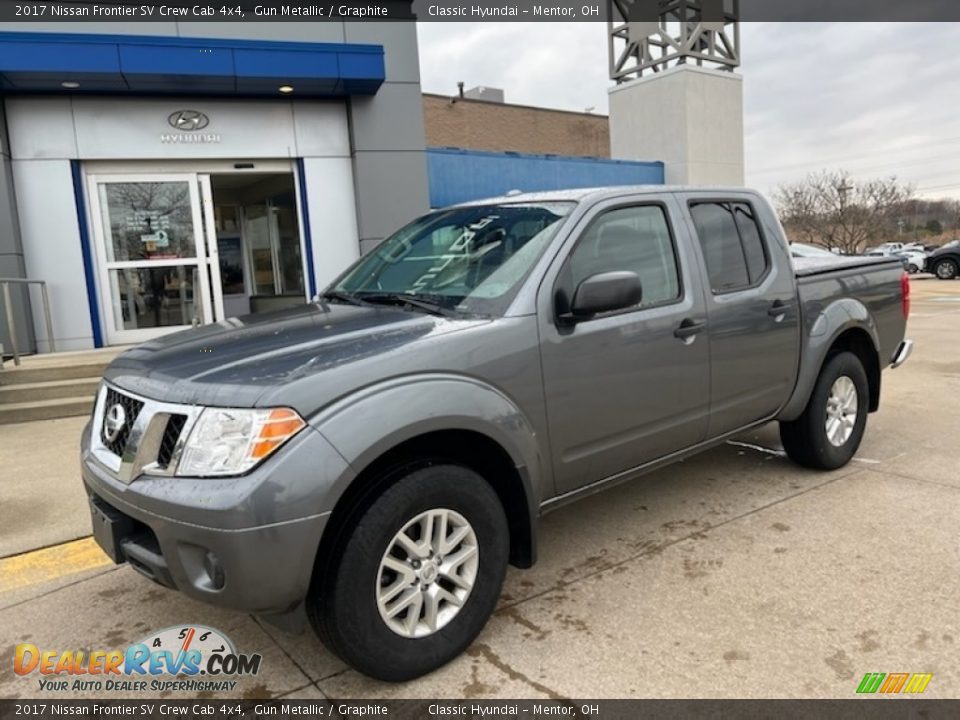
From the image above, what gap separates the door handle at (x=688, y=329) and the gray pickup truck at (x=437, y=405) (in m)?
0.01

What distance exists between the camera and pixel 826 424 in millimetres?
4688

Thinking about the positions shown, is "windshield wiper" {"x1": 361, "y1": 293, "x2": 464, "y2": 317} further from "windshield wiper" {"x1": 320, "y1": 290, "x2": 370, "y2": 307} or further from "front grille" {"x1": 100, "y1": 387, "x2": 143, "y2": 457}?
"front grille" {"x1": 100, "y1": 387, "x2": 143, "y2": 457}

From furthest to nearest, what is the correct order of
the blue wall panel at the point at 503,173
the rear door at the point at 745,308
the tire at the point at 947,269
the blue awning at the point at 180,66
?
the tire at the point at 947,269 → the blue wall panel at the point at 503,173 → the blue awning at the point at 180,66 → the rear door at the point at 745,308

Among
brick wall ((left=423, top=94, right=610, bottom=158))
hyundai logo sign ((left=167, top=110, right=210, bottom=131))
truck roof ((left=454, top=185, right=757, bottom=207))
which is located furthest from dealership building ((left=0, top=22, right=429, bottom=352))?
brick wall ((left=423, top=94, right=610, bottom=158))

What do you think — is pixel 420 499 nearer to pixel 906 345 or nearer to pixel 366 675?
pixel 366 675

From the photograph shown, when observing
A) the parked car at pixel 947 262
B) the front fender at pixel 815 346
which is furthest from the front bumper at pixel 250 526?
the parked car at pixel 947 262

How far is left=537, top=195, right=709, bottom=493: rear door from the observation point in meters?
3.11

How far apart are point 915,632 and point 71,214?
33.3 feet

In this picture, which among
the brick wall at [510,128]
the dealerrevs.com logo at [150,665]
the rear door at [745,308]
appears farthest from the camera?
the brick wall at [510,128]

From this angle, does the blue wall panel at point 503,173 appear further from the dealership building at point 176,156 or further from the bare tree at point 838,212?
the bare tree at point 838,212

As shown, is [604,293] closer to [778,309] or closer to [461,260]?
[461,260]

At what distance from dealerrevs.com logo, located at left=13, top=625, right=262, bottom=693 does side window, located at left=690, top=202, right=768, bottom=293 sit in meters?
2.95

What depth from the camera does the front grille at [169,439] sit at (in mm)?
2461

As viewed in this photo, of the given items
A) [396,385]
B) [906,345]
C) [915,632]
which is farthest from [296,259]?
[915,632]
